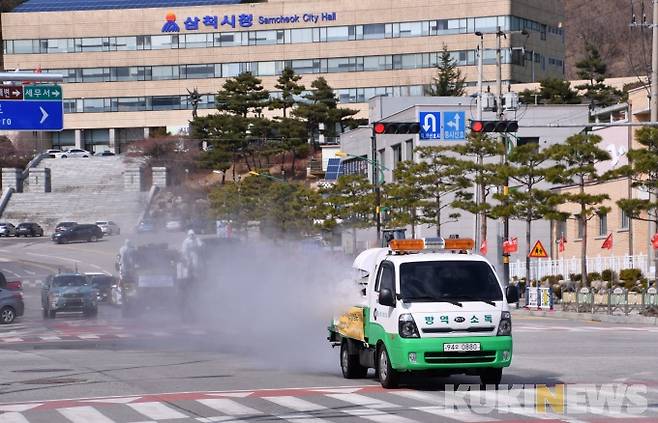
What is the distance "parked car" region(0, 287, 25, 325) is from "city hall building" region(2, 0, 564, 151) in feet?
285

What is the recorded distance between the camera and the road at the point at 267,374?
16750mm

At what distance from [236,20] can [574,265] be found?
73022 millimetres

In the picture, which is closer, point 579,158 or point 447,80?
point 579,158

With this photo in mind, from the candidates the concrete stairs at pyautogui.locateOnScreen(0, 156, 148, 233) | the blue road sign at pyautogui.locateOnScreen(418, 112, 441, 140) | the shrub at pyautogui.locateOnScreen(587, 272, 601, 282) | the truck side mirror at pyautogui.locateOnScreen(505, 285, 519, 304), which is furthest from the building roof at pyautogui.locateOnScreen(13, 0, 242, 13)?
the truck side mirror at pyautogui.locateOnScreen(505, 285, 519, 304)

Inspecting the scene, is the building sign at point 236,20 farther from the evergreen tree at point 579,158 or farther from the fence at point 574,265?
the evergreen tree at point 579,158

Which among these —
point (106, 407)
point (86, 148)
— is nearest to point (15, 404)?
point (106, 407)

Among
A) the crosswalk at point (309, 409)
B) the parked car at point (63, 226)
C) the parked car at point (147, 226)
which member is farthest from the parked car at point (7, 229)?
the crosswalk at point (309, 409)

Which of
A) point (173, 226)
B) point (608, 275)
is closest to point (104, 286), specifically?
point (173, 226)

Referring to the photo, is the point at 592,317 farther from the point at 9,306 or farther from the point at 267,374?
the point at 267,374

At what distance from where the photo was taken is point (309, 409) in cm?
1705

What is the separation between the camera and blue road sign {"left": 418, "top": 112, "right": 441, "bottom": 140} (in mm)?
82375

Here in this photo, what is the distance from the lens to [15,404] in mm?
18500

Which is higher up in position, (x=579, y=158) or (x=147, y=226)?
(x=579, y=158)

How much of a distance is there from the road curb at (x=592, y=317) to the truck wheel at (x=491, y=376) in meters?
22.5
